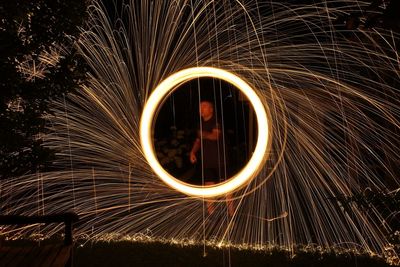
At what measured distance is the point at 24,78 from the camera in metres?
4.22

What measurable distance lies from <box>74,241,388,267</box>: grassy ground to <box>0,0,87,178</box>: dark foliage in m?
1.61

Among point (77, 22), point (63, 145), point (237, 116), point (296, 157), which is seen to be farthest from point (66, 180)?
point (77, 22)

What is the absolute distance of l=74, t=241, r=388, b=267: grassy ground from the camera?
5.40 meters

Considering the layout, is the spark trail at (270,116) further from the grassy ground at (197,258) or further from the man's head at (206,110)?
the man's head at (206,110)

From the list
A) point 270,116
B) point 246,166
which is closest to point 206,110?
point 270,116

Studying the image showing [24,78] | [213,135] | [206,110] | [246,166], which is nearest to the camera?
[24,78]

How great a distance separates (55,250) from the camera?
4.38 m

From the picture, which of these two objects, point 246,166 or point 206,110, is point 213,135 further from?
point 246,166

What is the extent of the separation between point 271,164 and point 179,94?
9.08ft

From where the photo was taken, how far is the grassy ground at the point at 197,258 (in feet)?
17.7

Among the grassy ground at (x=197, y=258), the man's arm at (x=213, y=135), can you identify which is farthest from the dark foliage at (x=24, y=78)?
the man's arm at (x=213, y=135)

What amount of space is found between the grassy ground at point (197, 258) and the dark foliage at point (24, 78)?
5.29 feet

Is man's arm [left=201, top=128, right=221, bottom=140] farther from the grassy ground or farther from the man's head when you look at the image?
the grassy ground

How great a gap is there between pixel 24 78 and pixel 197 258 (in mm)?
2533
